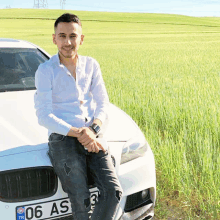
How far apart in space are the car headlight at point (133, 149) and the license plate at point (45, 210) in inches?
19.3

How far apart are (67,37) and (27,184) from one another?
1.00 metres

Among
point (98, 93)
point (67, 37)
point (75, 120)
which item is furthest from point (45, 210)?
point (67, 37)

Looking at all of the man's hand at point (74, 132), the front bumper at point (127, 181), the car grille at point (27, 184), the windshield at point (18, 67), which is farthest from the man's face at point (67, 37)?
the windshield at point (18, 67)

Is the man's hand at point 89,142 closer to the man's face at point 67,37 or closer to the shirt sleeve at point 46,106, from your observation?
the shirt sleeve at point 46,106

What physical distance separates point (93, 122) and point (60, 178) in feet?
1.57

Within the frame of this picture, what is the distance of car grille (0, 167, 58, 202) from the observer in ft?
6.28

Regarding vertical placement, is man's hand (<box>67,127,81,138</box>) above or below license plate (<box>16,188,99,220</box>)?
above

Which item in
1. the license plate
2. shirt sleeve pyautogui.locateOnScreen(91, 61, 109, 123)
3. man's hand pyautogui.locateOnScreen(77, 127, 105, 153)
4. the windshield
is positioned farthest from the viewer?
the windshield

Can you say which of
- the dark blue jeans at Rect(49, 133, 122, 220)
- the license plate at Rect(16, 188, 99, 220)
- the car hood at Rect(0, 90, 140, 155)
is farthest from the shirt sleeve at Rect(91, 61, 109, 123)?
the license plate at Rect(16, 188, 99, 220)

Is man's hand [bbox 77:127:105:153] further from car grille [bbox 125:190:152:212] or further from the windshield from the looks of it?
the windshield

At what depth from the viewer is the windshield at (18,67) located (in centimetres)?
337

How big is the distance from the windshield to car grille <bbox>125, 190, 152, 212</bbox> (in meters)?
1.71

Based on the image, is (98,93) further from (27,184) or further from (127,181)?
(27,184)

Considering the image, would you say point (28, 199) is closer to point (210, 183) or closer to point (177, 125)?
point (210, 183)
